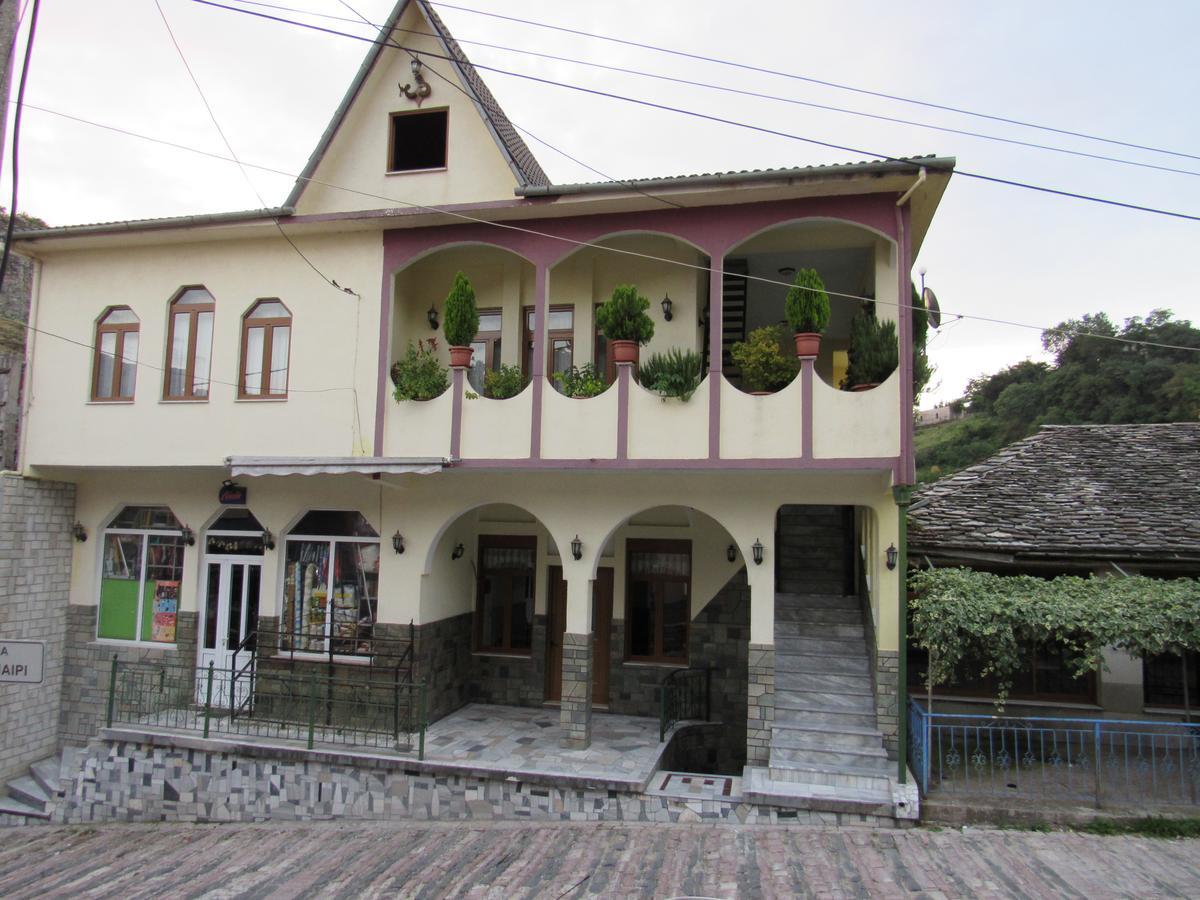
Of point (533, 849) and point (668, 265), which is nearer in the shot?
point (533, 849)

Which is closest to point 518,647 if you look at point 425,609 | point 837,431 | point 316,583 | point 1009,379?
point 425,609

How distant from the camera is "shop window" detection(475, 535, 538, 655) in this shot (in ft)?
45.5

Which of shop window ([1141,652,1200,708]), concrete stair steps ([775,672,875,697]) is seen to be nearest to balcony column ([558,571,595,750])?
concrete stair steps ([775,672,875,697])

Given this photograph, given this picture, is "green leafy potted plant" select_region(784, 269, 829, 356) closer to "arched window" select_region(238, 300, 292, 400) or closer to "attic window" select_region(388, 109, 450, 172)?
"attic window" select_region(388, 109, 450, 172)

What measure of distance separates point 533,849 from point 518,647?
5.23m

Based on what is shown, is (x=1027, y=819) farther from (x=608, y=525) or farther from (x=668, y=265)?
(x=668, y=265)

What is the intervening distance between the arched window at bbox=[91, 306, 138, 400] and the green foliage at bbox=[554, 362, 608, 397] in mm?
7432

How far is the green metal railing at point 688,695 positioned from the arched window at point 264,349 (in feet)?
25.4

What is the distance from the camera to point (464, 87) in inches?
452

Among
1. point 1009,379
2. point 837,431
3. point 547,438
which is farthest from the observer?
point 1009,379

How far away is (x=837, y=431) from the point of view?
385 inches

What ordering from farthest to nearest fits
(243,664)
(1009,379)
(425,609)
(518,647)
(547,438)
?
(1009,379) → (518,647) → (243,664) → (425,609) → (547,438)


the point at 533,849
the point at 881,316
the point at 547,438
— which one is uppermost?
the point at 881,316

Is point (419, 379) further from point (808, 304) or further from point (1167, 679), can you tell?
point (1167, 679)
